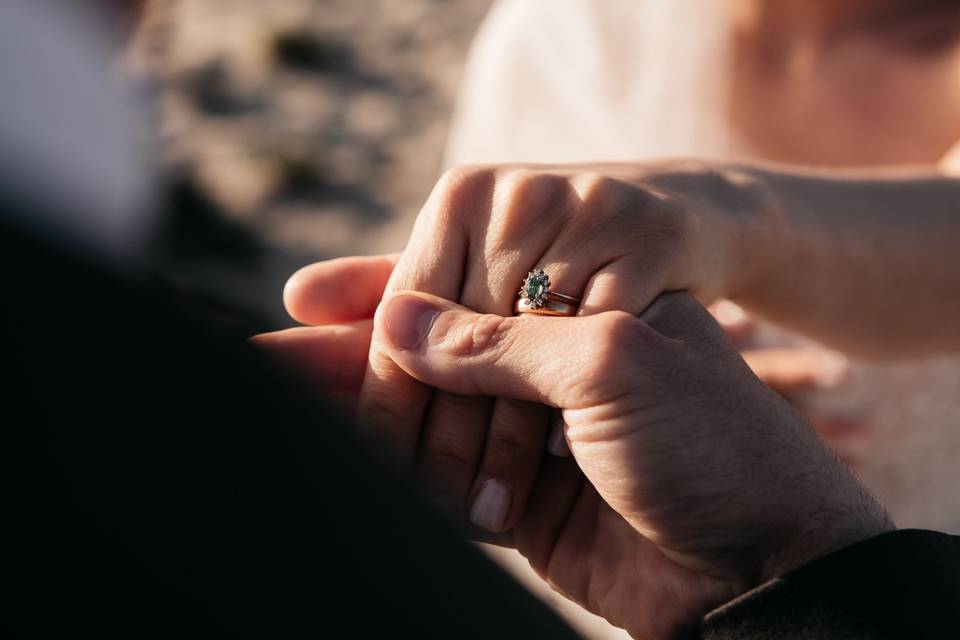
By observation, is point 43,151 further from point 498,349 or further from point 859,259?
point 859,259

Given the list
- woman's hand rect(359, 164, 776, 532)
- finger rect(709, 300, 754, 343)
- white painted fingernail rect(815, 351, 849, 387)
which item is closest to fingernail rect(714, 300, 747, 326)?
finger rect(709, 300, 754, 343)

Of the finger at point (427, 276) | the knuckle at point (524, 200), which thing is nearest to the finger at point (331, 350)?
the finger at point (427, 276)

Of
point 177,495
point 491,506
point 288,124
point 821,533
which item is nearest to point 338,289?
point 491,506

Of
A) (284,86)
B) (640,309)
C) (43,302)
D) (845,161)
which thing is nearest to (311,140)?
(284,86)

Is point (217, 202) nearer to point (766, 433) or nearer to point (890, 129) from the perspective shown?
point (890, 129)

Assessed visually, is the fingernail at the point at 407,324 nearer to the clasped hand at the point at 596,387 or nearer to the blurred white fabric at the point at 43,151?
the clasped hand at the point at 596,387

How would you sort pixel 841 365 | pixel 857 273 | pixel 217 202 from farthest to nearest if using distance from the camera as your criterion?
pixel 217 202, pixel 841 365, pixel 857 273
